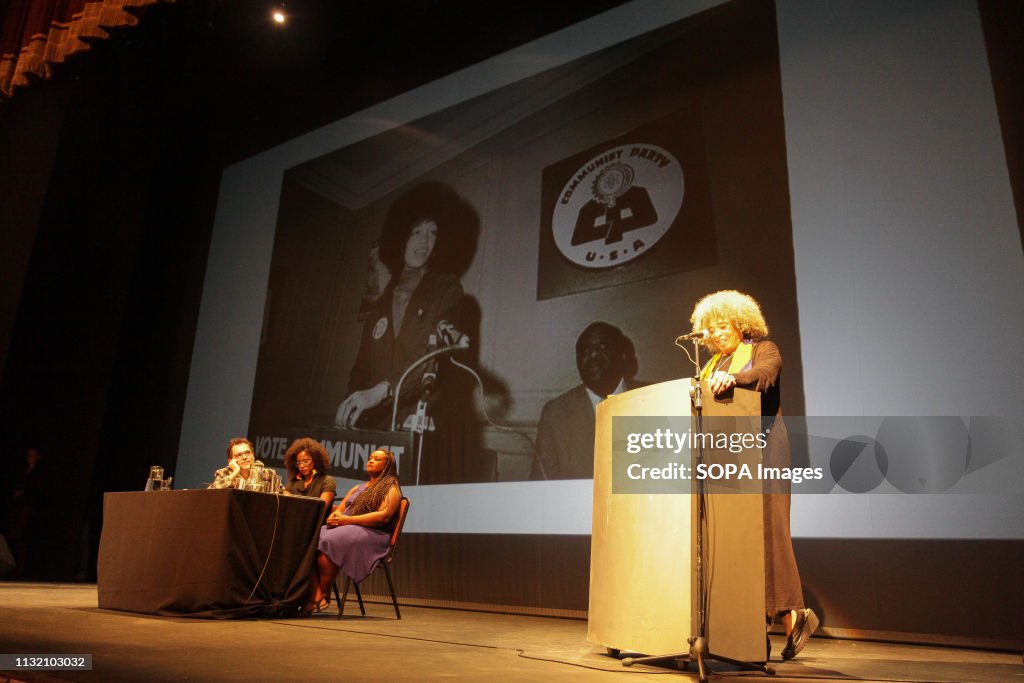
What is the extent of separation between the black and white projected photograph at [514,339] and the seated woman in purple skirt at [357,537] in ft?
0.07

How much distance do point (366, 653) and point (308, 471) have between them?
2225mm

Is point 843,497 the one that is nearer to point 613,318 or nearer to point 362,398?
point 613,318

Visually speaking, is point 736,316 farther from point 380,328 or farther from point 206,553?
point 380,328

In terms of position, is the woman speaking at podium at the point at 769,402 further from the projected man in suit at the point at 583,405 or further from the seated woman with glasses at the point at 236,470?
the seated woman with glasses at the point at 236,470

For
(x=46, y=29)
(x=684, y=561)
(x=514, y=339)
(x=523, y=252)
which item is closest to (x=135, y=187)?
(x=46, y=29)

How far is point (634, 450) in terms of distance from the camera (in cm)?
246

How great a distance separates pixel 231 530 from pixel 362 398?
2372mm

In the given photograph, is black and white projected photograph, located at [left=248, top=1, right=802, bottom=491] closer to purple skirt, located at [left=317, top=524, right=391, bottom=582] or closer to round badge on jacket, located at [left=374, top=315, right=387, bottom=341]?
round badge on jacket, located at [left=374, top=315, right=387, bottom=341]

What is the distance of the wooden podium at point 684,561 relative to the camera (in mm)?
2191

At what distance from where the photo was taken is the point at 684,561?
224 cm

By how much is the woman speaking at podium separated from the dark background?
3.97 metres


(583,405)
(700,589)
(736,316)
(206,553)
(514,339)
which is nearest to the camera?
(700,589)

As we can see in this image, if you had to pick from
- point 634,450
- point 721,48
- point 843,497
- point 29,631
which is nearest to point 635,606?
point 634,450

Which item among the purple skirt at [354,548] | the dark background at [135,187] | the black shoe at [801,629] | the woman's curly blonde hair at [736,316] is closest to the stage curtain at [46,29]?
the dark background at [135,187]
